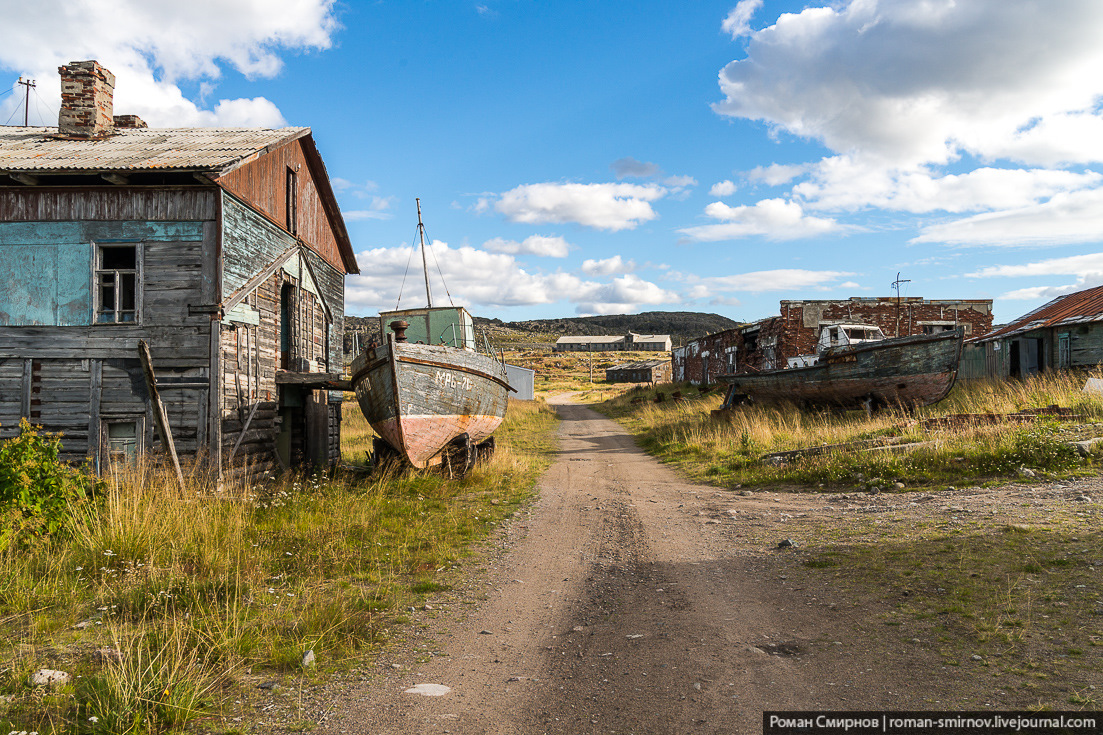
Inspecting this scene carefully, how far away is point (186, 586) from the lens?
16.9 ft

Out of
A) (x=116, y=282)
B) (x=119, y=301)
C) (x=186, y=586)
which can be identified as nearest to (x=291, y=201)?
(x=116, y=282)

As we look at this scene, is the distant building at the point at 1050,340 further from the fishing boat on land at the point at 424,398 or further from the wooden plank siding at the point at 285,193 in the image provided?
the wooden plank siding at the point at 285,193

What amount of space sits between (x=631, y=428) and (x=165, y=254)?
1647 centimetres

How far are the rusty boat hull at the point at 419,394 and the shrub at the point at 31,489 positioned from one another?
17.5 feet

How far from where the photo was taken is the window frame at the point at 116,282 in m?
10.8

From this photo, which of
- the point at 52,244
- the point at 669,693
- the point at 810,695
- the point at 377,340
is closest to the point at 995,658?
the point at 810,695

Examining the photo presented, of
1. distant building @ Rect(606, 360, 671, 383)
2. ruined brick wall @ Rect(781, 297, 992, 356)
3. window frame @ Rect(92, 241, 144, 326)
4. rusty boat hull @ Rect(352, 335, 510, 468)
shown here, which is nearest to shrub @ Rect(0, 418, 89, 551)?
window frame @ Rect(92, 241, 144, 326)

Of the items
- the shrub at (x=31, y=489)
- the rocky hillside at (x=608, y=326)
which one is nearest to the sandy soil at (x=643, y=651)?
the shrub at (x=31, y=489)

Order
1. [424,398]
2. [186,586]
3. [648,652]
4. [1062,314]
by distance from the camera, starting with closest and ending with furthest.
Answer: [648,652] → [186,586] → [424,398] → [1062,314]

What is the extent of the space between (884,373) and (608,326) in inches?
5880

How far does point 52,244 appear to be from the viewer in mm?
10836

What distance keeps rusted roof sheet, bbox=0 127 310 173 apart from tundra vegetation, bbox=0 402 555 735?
5.59 metres

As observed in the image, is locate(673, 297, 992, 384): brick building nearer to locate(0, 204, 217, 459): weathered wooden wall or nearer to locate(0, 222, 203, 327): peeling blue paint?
locate(0, 204, 217, 459): weathered wooden wall

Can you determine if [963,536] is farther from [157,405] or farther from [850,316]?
[850,316]
